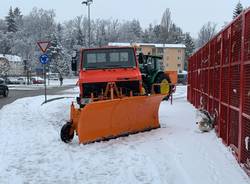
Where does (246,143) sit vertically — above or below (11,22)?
below

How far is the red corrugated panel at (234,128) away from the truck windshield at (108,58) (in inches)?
208

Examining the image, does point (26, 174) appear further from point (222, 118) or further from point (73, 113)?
point (222, 118)

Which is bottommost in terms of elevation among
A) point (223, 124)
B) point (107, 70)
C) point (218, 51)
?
point (223, 124)

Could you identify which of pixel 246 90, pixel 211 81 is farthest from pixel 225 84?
pixel 211 81

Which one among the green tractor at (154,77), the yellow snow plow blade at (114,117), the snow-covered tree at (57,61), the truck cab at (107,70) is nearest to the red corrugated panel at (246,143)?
the yellow snow plow blade at (114,117)

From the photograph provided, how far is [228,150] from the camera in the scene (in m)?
9.16

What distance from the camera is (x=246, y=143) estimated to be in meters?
7.44

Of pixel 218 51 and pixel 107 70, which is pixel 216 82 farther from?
pixel 107 70

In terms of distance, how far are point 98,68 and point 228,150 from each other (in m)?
5.72

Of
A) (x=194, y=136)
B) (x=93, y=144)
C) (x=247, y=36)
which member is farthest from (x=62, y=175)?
(x=194, y=136)

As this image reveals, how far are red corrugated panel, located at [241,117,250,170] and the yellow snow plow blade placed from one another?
3.88m

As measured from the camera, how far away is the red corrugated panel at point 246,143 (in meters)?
7.35

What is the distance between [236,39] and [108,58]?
5795 millimetres

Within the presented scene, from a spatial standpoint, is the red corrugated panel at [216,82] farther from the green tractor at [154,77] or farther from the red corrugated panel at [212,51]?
the green tractor at [154,77]
